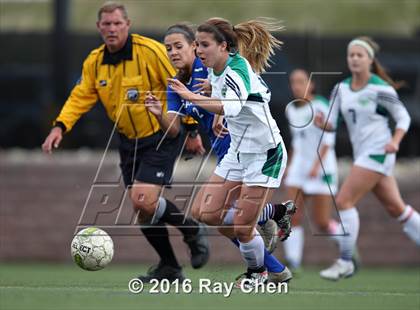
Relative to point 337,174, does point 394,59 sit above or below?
above

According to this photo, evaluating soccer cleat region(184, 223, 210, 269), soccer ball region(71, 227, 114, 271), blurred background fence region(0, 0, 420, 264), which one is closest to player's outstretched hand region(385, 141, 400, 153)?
soccer cleat region(184, 223, 210, 269)

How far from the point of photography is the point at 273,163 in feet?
25.3

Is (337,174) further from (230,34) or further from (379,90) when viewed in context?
(230,34)

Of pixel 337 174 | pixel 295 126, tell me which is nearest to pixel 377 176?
pixel 295 126

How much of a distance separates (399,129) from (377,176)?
502 mm

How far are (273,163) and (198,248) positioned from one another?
1776mm

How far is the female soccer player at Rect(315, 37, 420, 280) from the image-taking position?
32.3 ft

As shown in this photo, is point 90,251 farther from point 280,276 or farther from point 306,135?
point 306,135

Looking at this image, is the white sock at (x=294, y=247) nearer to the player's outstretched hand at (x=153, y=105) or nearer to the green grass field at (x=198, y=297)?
the green grass field at (x=198, y=297)

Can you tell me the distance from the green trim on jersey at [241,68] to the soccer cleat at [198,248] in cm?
220

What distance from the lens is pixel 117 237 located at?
1298cm

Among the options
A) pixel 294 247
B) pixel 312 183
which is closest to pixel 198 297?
pixel 294 247

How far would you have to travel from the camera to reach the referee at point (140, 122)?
8.86 m

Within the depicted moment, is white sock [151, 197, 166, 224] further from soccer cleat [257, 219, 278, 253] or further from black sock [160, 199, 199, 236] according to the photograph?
soccer cleat [257, 219, 278, 253]
